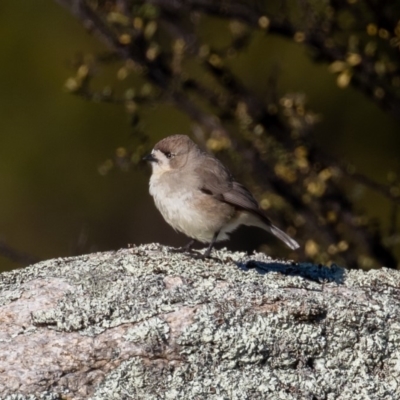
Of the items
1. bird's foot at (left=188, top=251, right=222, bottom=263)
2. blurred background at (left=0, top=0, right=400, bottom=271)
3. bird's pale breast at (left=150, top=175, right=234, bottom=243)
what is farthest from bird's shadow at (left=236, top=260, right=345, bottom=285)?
blurred background at (left=0, top=0, right=400, bottom=271)

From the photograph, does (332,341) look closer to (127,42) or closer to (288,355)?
(288,355)

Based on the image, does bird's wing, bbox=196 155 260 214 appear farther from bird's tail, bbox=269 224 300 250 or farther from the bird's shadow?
the bird's shadow

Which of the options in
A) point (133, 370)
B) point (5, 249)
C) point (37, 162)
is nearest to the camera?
point (133, 370)

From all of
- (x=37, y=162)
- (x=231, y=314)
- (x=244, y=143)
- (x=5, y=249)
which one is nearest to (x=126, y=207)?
(x=37, y=162)

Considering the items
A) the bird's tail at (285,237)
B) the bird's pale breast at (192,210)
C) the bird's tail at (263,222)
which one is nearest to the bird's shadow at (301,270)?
the bird's pale breast at (192,210)

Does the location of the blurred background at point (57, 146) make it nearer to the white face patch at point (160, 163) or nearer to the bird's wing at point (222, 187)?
the white face patch at point (160, 163)

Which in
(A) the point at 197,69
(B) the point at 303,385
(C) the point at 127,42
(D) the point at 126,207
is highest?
(C) the point at 127,42
